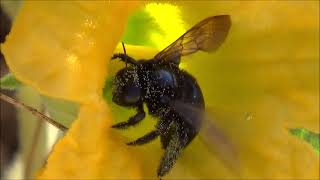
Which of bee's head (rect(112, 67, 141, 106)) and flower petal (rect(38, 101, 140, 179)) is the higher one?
bee's head (rect(112, 67, 141, 106))

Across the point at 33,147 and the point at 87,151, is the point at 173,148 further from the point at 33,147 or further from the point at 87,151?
the point at 33,147

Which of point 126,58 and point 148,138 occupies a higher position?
point 126,58

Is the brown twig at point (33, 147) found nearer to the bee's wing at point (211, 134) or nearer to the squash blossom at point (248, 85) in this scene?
the squash blossom at point (248, 85)

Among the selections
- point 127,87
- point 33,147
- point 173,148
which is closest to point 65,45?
point 127,87

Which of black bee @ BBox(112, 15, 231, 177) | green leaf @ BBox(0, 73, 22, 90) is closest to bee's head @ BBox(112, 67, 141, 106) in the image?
black bee @ BBox(112, 15, 231, 177)

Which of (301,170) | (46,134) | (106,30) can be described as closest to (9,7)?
(46,134)

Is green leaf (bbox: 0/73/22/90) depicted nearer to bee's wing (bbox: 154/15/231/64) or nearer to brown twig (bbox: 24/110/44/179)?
bee's wing (bbox: 154/15/231/64)

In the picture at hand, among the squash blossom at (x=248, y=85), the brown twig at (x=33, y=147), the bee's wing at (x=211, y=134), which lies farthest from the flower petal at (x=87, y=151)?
the brown twig at (x=33, y=147)

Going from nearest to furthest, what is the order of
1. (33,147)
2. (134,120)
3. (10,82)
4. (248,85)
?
(134,120) < (10,82) < (248,85) < (33,147)
